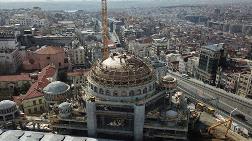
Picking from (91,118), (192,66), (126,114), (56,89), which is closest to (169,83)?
(126,114)

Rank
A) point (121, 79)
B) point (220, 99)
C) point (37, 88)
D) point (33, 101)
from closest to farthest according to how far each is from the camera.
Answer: point (121, 79) < point (33, 101) < point (37, 88) < point (220, 99)

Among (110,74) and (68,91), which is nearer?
(110,74)

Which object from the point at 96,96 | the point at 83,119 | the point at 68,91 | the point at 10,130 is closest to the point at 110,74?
the point at 96,96

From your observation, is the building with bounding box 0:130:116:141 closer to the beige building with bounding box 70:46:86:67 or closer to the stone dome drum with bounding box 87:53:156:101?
the stone dome drum with bounding box 87:53:156:101

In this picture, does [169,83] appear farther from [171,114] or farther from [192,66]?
[192,66]

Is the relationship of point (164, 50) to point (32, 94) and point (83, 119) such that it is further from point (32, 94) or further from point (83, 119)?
point (83, 119)

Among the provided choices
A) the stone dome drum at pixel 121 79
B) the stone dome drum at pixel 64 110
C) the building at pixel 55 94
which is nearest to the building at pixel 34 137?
the stone dome drum at pixel 64 110

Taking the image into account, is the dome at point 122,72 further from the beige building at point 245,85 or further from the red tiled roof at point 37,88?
the beige building at point 245,85
